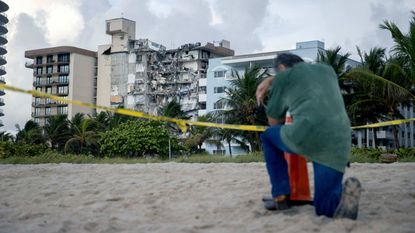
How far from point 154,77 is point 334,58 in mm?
41724

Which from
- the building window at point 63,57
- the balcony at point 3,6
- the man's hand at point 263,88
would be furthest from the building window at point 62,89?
the man's hand at point 263,88

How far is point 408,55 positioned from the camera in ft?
62.1

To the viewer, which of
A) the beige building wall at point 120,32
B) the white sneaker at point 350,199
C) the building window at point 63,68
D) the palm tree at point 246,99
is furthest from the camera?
the building window at point 63,68

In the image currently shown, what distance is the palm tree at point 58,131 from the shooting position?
52.9m

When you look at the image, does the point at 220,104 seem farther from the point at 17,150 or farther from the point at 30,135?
the point at 17,150

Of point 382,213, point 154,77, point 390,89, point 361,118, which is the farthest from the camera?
point 154,77

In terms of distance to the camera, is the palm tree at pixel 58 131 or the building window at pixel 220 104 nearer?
the building window at pixel 220 104

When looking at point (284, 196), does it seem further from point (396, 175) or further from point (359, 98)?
point (359, 98)

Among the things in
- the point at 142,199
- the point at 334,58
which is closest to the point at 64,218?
the point at 142,199

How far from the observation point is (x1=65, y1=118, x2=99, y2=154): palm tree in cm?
4562

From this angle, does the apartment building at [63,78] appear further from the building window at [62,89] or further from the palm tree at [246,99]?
the palm tree at [246,99]

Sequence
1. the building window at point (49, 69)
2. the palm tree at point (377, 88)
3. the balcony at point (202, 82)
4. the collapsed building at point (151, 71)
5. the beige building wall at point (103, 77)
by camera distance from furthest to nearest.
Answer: the building window at point (49, 69) < the beige building wall at point (103, 77) < the collapsed building at point (151, 71) < the balcony at point (202, 82) < the palm tree at point (377, 88)

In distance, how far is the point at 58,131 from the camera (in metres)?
53.3

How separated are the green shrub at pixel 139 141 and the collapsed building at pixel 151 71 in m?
34.3
